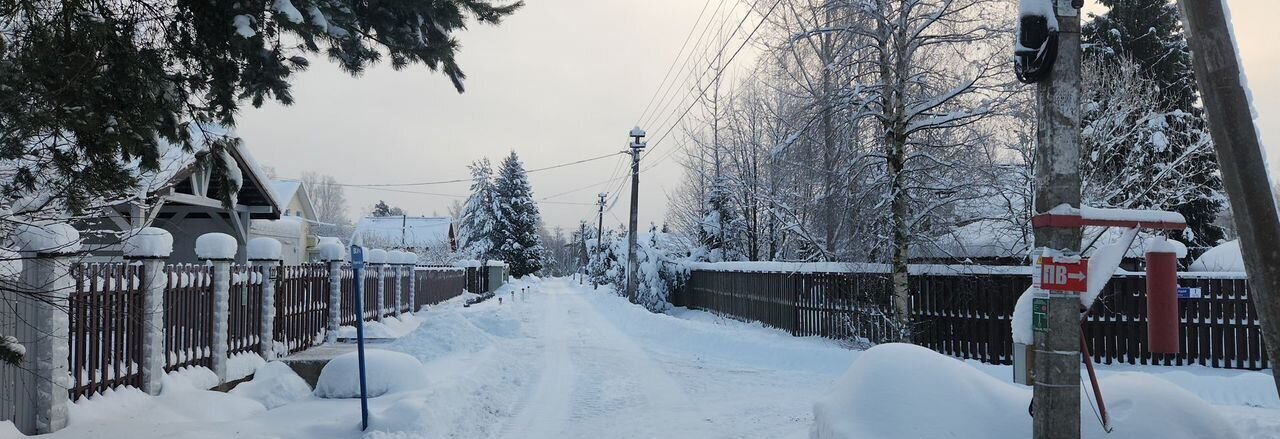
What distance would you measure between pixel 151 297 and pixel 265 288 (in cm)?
314

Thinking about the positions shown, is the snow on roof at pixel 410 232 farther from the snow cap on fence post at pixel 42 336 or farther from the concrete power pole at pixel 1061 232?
the concrete power pole at pixel 1061 232

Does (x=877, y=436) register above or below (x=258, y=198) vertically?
below

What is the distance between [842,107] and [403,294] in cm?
1556

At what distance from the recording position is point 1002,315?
12.5 metres

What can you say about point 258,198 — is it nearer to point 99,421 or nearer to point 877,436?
point 99,421

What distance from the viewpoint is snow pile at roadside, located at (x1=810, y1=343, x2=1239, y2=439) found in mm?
5332

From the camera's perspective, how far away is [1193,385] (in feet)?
34.2

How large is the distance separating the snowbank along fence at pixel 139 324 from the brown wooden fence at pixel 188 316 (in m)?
0.01

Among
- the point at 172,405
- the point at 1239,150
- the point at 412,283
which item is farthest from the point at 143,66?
the point at 412,283

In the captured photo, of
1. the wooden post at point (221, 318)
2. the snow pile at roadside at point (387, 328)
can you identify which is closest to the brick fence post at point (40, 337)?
the wooden post at point (221, 318)

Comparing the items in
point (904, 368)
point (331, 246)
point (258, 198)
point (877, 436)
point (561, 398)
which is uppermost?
point (258, 198)

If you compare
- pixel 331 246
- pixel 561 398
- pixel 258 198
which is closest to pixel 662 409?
pixel 561 398

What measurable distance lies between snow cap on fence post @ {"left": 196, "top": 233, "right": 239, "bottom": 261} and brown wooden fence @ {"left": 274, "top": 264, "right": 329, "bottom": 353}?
264 cm

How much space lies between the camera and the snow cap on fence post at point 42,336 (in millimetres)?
6098
